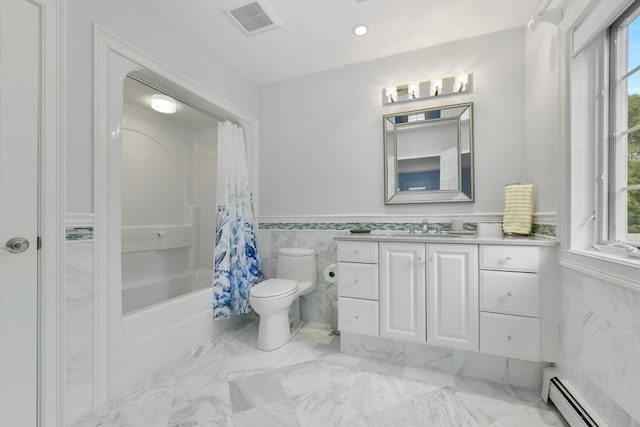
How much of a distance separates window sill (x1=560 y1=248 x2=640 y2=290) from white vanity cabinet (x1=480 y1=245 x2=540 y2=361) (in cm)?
18

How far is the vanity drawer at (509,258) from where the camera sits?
58.0 inches

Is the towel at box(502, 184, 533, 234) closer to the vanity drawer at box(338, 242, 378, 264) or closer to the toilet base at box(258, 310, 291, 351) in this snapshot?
the vanity drawer at box(338, 242, 378, 264)

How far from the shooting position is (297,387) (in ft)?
5.04

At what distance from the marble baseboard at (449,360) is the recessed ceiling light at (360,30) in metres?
2.26

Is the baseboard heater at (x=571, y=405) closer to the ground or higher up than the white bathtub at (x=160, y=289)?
closer to the ground

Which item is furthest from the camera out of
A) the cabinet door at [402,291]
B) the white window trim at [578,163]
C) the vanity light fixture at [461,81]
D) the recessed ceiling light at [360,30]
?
the vanity light fixture at [461,81]

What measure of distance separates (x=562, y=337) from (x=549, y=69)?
5.05ft

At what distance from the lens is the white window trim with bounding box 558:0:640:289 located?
47.8 inches

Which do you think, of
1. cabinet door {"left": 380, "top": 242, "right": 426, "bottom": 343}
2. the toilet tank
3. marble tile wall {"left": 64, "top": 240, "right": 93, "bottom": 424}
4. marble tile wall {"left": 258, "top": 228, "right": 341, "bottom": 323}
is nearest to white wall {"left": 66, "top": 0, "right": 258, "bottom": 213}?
marble tile wall {"left": 64, "top": 240, "right": 93, "bottom": 424}

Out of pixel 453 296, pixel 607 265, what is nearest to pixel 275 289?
pixel 453 296

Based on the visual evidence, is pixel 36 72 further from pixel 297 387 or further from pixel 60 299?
pixel 297 387

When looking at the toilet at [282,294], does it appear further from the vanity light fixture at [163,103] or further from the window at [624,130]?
the window at [624,130]

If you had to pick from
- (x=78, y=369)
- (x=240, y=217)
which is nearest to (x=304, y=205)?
(x=240, y=217)

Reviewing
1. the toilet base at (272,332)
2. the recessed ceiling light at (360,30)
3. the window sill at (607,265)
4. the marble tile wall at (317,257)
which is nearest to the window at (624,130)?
the window sill at (607,265)
